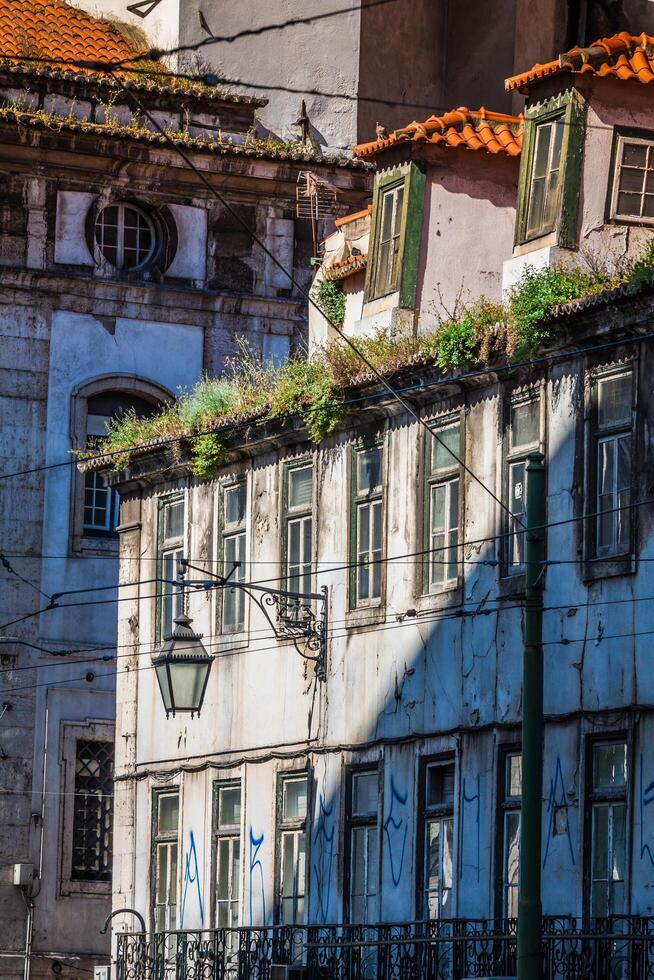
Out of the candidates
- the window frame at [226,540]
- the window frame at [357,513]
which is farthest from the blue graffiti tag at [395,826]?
the window frame at [226,540]

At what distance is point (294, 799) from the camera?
1101 inches

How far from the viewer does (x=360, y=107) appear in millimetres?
40812

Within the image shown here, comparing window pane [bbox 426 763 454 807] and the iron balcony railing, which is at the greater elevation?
window pane [bbox 426 763 454 807]

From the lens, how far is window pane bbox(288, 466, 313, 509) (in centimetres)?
2838

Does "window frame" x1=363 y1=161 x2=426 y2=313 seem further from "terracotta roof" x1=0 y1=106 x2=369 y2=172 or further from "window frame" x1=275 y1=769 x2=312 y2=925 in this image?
"terracotta roof" x1=0 y1=106 x2=369 y2=172

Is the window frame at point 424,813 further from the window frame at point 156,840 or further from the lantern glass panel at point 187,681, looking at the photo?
the window frame at point 156,840

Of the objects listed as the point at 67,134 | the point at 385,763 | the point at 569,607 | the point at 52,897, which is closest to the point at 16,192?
the point at 67,134

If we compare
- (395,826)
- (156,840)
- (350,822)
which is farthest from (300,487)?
(156,840)

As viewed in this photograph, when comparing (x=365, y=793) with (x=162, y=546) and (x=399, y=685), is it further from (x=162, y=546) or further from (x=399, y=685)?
(x=162, y=546)

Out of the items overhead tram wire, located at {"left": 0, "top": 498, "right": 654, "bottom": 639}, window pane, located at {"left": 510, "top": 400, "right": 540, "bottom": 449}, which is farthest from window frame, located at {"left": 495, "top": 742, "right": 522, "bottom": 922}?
window pane, located at {"left": 510, "top": 400, "right": 540, "bottom": 449}

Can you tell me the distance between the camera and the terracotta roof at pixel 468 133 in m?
27.3

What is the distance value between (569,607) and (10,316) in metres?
15.6

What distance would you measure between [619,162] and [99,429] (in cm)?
1419

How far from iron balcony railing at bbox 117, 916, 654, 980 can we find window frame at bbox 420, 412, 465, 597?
126 inches
